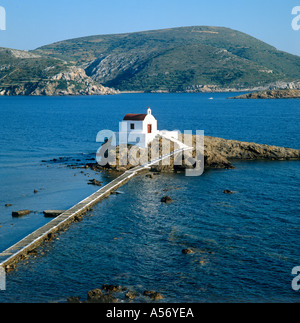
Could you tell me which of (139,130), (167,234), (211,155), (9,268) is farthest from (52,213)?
(139,130)

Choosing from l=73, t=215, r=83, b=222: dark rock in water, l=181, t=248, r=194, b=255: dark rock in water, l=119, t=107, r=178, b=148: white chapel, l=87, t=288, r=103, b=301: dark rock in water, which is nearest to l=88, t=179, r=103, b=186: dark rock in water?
l=73, t=215, r=83, b=222: dark rock in water

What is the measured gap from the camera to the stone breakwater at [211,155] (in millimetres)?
60906

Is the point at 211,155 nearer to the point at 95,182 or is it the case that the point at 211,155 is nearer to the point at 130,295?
the point at 95,182

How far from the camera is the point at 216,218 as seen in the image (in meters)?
38.8

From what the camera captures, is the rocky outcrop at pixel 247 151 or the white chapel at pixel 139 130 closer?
the rocky outcrop at pixel 247 151

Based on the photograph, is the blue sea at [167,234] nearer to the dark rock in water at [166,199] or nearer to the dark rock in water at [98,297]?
the dark rock in water at [166,199]

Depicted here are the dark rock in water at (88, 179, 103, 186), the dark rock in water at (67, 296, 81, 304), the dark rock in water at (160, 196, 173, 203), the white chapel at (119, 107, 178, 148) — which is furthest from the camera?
the white chapel at (119, 107, 178, 148)

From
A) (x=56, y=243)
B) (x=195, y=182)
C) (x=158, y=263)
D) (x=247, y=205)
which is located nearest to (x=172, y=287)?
(x=158, y=263)

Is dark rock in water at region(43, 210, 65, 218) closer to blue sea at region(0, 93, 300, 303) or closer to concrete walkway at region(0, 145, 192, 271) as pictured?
concrete walkway at region(0, 145, 192, 271)

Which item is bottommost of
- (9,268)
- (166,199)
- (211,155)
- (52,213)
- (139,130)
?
(9,268)

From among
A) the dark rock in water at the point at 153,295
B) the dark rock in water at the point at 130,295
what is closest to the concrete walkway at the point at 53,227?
the dark rock in water at the point at 130,295

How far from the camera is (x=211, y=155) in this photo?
62.7m

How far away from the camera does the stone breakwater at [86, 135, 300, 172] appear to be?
2398 inches
